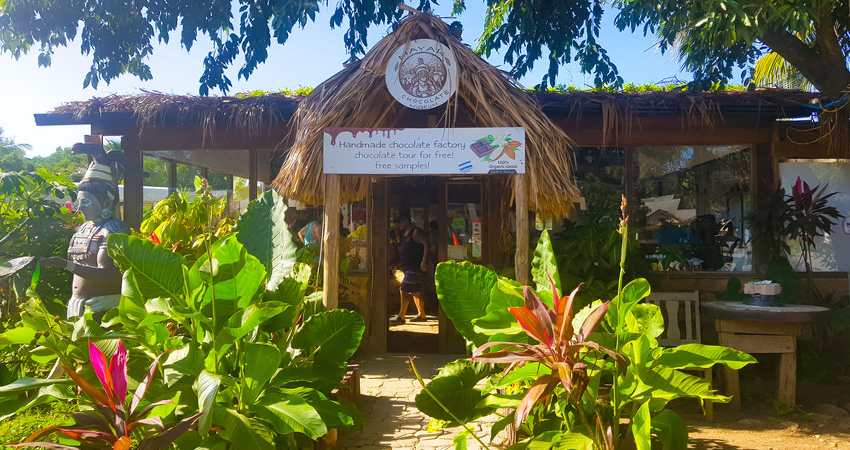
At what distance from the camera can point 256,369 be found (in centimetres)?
234

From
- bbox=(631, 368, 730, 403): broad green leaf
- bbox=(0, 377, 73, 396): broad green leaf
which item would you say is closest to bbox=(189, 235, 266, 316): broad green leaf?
bbox=(0, 377, 73, 396): broad green leaf

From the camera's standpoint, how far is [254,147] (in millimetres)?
6109

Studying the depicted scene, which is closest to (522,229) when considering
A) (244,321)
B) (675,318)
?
(675,318)

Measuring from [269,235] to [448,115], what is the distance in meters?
1.76

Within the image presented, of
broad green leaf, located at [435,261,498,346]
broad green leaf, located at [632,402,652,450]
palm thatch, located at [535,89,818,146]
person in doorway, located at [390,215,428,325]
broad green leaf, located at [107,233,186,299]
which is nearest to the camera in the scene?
broad green leaf, located at [632,402,652,450]

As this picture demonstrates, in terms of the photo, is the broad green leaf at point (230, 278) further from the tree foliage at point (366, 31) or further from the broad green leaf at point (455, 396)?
the tree foliage at point (366, 31)

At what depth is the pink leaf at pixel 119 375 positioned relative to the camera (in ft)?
6.88

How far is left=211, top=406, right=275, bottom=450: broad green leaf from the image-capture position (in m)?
2.14

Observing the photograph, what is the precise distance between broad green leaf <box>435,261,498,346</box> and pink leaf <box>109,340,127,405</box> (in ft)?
4.40

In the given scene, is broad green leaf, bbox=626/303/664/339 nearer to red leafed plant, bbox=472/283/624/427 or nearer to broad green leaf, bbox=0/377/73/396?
red leafed plant, bbox=472/283/624/427

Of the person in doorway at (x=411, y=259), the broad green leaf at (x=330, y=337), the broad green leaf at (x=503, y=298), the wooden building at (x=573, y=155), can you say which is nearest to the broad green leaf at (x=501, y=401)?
the broad green leaf at (x=503, y=298)

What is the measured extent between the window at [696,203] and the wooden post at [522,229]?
8.02ft

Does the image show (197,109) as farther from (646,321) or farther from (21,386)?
(646,321)

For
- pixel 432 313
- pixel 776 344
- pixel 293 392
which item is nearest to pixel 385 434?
pixel 293 392
